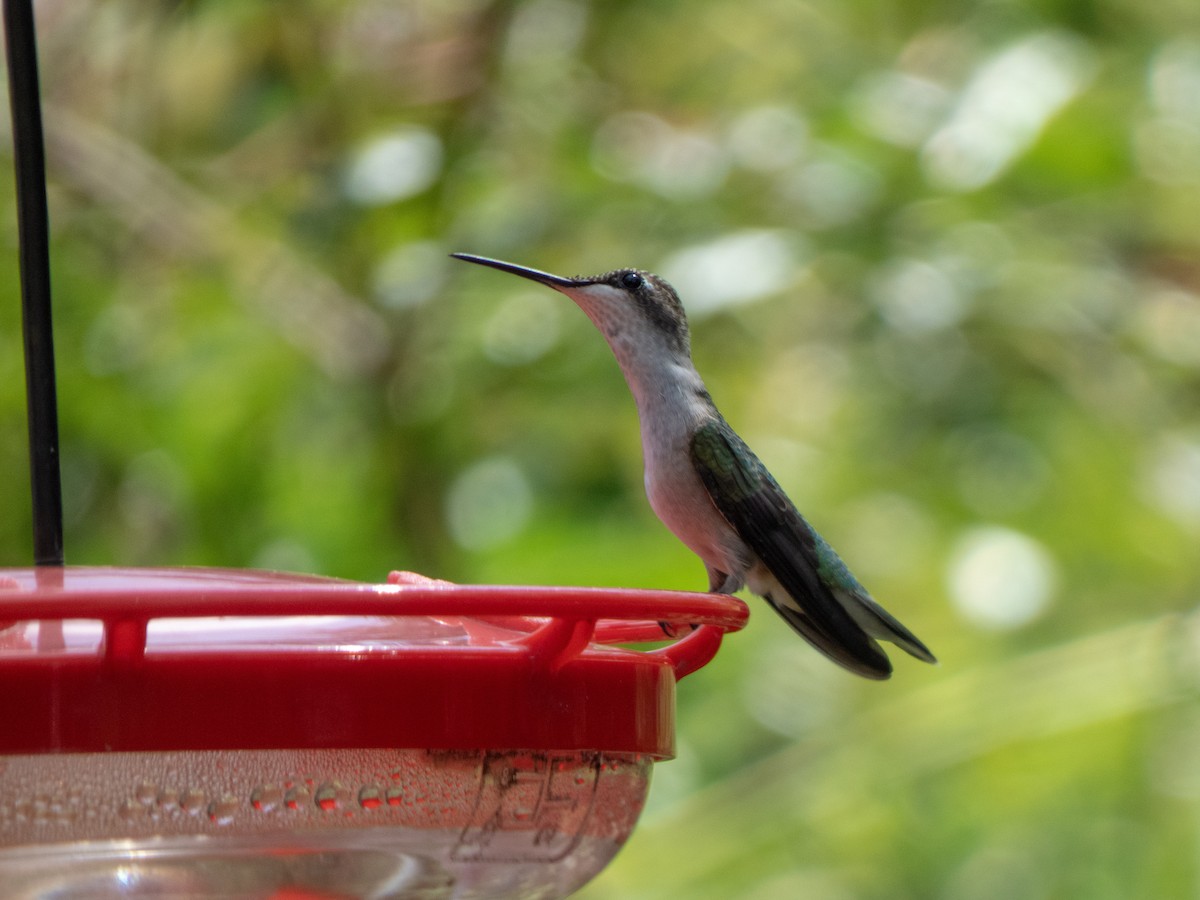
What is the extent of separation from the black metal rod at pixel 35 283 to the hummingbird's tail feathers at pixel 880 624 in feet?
5.09

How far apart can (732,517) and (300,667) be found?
4.80 ft

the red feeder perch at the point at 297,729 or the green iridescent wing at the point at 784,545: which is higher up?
the red feeder perch at the point at 297,729

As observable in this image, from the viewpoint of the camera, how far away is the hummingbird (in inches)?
105

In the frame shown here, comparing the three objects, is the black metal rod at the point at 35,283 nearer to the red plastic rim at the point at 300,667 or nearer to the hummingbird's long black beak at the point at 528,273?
the red plastic rim at the point at 300,667

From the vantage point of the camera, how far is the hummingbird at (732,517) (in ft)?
8.79

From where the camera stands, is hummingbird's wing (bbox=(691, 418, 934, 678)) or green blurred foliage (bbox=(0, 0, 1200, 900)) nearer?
hummingbird's wing (bbox=(691, 418, 934, 678))

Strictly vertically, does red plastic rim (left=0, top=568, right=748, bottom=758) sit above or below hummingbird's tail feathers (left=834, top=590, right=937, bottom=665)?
above

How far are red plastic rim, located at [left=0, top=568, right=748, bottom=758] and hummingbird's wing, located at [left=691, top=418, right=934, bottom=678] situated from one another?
0.94 metres

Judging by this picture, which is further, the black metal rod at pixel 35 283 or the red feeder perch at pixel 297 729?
the black metal rod at pixel 35 283

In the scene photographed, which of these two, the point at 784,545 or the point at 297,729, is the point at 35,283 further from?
the point at 784,545

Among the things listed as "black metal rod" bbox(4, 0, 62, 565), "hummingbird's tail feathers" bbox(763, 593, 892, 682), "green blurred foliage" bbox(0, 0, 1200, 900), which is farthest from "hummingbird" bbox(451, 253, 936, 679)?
"green blurred foliage" bbox(0, 0, 1200, 900)

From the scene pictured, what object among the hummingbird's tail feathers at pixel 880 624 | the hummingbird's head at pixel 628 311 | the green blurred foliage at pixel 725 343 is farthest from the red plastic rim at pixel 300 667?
the green blurred foliage at pixel 725 343

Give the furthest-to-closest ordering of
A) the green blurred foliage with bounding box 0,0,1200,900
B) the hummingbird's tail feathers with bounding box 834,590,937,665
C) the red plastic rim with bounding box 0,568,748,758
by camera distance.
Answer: the green blurred foliage with bounding box 0,0,1200,900 → the hummingbird's tail feathers with bounding box 834,590,937,665 → the red plastic rim with bounding box 0,568,748,758

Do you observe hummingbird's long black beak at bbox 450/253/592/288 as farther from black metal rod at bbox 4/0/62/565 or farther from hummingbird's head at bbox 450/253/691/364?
black metal rod at bbox 4/0/62/565
